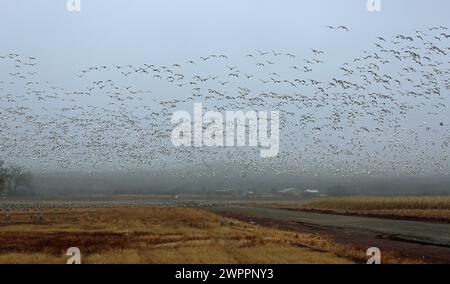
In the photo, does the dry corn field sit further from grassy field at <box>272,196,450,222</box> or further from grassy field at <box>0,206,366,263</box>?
grassy field at <box>272,196,450,222</box>

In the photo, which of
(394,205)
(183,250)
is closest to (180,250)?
(183,250)

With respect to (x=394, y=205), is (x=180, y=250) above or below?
above

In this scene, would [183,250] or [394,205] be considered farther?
[394,205]

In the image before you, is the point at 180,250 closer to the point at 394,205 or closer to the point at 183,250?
the point at 183,250

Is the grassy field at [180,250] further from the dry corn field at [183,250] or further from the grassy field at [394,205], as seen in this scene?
the grassy field at [394,205]

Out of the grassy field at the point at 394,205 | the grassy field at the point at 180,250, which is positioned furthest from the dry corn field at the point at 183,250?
the grassy field at the point at 394,205

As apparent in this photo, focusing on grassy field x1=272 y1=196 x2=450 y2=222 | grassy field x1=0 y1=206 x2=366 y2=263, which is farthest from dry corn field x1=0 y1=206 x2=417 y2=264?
grassy field x1=272 y1=196 x2=450 y2=222
